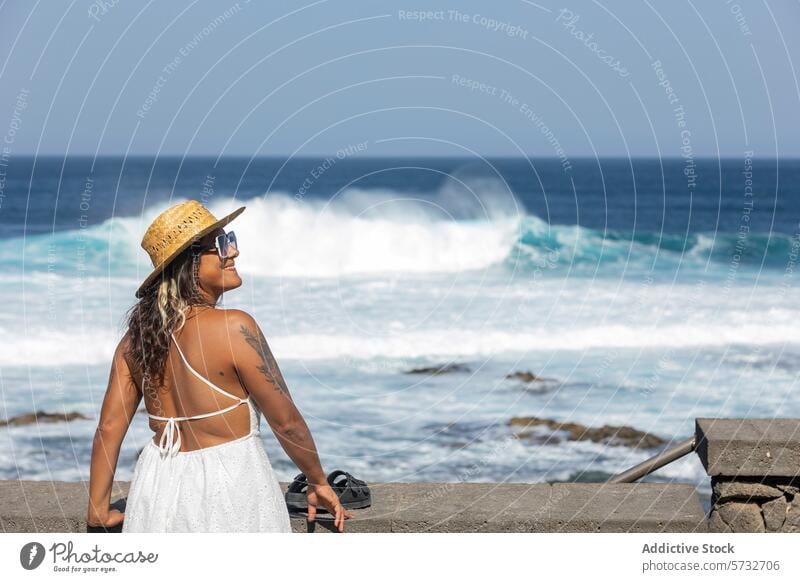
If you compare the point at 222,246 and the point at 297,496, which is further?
the point at 297,496

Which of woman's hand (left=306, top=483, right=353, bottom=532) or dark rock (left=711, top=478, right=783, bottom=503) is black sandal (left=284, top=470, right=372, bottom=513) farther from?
dark rock (left=711, top=478, right=783, bottom=503)

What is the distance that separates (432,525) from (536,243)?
89.1ft

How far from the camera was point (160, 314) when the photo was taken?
3539mm

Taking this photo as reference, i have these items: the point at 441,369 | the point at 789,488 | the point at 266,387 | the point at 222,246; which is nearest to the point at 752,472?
the point at 789,488

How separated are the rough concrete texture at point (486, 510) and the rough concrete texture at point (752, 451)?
184 mm

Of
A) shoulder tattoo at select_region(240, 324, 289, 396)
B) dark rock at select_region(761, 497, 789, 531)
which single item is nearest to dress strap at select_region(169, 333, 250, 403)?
shoulder tattoo at select_region(240, 324, 289, 396)

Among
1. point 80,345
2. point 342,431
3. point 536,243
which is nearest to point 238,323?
point 342,431

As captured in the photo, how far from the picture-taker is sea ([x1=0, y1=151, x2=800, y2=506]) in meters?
11.8

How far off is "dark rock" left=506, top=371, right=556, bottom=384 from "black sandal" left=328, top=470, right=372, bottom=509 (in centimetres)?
1149

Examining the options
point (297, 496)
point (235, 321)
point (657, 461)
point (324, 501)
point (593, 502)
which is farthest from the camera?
point (657, 461)

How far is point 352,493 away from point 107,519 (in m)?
0.98

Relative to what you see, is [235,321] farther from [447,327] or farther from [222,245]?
[447,327]

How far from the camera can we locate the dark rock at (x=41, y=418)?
509 inches
